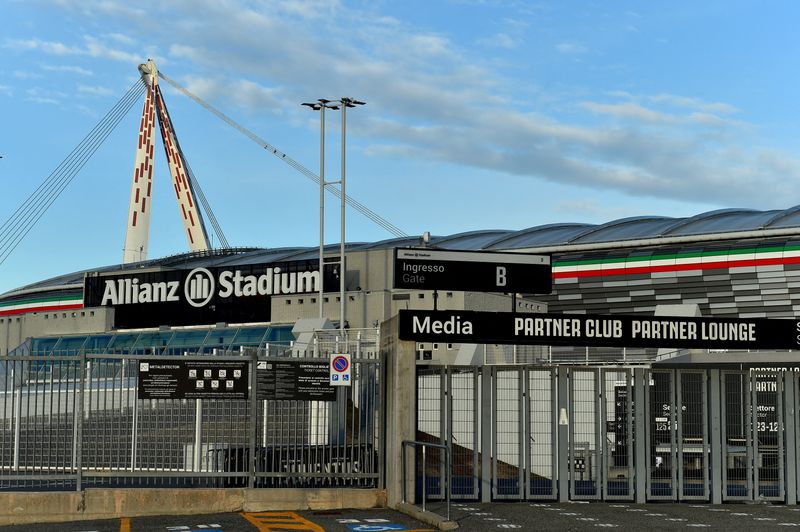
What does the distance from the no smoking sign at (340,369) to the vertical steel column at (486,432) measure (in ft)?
8.27

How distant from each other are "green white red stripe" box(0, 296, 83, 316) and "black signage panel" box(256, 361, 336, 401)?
65.0m

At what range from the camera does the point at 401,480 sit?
61.1 ft

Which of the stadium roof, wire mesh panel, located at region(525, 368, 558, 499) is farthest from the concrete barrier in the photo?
the stadium roof

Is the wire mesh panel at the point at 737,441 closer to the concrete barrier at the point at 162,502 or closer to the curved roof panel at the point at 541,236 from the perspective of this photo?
the concrete barrier at the point at 162,502

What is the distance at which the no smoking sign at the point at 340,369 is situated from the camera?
18906 millimetres

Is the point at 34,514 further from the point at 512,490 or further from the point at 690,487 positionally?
the point at 690,487

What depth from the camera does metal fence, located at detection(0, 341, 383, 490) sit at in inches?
709

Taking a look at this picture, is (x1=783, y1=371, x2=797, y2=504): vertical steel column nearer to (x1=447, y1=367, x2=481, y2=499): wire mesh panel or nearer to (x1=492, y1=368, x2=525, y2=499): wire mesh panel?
(x1=492, y1=368, x2=525, y2=499): wire mesh panel

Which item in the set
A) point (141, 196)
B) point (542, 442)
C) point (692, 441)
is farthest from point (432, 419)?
point (141, 196)

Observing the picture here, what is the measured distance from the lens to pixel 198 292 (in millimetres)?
69812

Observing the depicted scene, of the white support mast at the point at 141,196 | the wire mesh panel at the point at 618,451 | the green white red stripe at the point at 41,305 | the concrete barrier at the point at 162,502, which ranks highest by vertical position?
the white support mast at the point at 141,196

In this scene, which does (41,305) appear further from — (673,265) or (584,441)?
(584,441)

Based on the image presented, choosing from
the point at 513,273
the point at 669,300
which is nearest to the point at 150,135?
the point at 669,300

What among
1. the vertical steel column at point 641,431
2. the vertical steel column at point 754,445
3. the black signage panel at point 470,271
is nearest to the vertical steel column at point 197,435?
the black signage panel at point 470,271
